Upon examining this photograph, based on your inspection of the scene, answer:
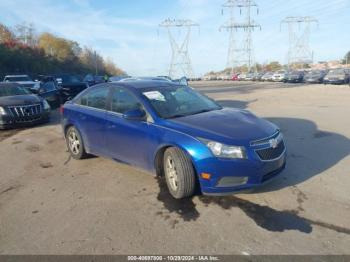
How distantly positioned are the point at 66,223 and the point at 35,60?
158ft

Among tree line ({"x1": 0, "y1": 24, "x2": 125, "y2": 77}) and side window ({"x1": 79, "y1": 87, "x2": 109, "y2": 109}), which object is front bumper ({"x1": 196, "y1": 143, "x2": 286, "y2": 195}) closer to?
side window ({"x1": 79, "y1": 87, "x2": 109, "y2": 109})

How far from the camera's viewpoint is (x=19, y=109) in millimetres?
10391

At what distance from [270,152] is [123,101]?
2.44 meters

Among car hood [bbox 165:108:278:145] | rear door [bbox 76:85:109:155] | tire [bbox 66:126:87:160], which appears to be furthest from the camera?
tire [bbox 66:126:87:160]

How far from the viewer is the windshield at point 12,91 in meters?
11.3

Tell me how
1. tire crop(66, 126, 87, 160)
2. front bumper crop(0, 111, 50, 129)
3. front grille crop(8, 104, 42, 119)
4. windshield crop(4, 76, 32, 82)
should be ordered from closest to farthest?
1. tire crop(66, 126, 87, 160)
2. front bumper crop(0, 111, 50, 129)
3. front grille crop(8, 104, 42, 119)
4. windshield crop(4, 76, 32, 82)

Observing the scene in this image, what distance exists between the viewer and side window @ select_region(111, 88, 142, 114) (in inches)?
206

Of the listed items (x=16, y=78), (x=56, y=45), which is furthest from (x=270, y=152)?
(x=56, y=45)

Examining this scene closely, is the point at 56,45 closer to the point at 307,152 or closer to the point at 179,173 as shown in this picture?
the point at 307,152

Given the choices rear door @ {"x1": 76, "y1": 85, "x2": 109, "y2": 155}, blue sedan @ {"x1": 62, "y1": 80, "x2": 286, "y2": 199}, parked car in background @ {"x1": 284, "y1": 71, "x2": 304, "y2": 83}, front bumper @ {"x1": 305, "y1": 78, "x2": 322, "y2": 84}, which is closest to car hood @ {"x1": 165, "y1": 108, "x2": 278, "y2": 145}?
blue sedan @ {"x1": 62, "y1": 80, "x2": 286, "y2": 199}

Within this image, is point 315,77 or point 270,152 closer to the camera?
point 270,152

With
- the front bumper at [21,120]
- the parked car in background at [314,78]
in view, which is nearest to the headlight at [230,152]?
the front bumper at [21,120]

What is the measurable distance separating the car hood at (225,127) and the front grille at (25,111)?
7311 mm

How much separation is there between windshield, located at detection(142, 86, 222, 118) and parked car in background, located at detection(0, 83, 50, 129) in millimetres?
6558
